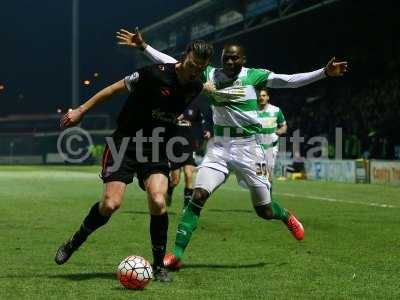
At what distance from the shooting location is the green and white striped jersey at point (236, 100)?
8078mm

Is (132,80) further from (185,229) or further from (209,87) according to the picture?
(185,229)

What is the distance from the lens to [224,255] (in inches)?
340

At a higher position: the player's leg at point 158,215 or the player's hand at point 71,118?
the player's hand at point 71,118

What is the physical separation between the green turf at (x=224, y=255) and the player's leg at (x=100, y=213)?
0.19 m

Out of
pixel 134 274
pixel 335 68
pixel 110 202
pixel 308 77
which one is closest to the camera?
pixel 134 274

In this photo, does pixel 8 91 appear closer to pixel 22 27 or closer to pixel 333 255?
pixel 22 27

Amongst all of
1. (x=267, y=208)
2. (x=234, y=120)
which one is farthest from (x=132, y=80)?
(x=267, y=208)

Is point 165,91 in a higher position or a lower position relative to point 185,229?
higher

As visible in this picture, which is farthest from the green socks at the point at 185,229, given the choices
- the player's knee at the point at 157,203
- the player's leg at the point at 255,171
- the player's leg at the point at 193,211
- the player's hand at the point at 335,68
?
the player's hand at the point at 335,68

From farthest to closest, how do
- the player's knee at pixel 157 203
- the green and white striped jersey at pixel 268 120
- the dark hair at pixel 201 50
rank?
the green and white striped jersey at pixel 268 120 < the player's knee at pixel 157 203 < the dark hair at pixel 201 50

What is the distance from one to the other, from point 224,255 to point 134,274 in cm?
235

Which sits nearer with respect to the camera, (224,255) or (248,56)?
(224,255)

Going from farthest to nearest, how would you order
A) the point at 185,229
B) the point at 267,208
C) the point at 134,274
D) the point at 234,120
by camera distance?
the point at 267,208
the point at 234,120
the point at 185,229
the point at 134,274

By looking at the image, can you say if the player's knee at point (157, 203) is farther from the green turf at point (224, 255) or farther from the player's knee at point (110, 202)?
the green turf at point (224, 255)
